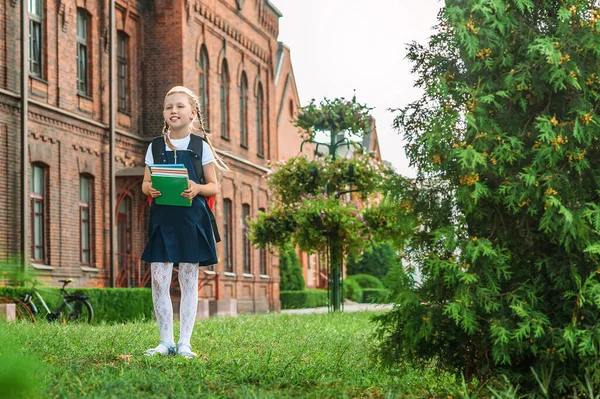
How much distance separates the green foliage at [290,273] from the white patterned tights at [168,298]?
31.3 metres

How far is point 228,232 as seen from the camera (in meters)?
31.8

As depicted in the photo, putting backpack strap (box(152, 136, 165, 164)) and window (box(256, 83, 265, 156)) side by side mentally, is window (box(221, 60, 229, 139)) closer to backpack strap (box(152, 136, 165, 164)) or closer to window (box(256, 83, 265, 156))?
window (box(256, 83, 265, 156))

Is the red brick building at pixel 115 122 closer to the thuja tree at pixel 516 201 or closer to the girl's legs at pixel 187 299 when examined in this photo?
the girl's legs at pixel 187 299

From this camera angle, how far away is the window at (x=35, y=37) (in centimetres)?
2127

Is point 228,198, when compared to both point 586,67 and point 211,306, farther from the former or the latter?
point 586,67

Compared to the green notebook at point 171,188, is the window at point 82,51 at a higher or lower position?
higher

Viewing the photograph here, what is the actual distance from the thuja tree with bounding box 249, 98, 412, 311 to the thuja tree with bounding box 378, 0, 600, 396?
48.4ft

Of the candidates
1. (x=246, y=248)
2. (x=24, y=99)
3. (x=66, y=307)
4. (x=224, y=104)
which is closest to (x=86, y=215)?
(x=24, y=99)

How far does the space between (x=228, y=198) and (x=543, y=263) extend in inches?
1046

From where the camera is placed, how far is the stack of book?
22.9 ft

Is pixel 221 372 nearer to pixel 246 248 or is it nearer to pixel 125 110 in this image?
pixel 125 110

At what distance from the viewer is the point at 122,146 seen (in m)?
25.0

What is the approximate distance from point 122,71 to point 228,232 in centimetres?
800

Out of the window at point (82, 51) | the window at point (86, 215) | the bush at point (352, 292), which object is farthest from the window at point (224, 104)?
the bush at point (352, 292)
